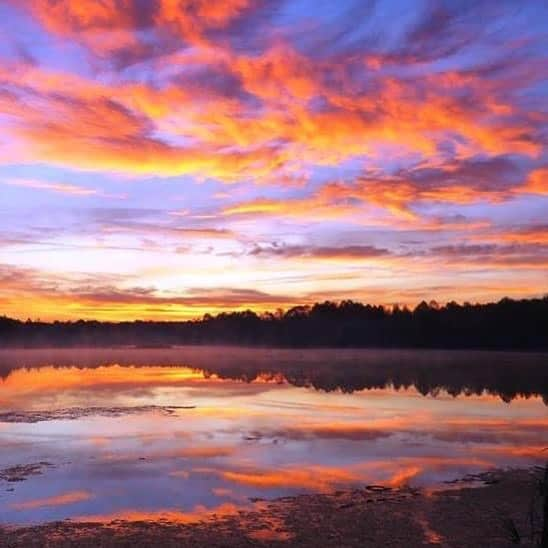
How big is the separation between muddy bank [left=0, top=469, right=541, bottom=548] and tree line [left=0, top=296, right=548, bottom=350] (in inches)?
3120

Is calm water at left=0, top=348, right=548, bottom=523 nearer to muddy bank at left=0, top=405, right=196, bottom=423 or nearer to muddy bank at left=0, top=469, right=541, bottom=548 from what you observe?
muddy bank at left=0, top=405, right=196, bottom=423

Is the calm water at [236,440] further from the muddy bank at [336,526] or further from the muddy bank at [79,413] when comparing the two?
the muddy bank at [336,526]

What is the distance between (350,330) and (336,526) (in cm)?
11242

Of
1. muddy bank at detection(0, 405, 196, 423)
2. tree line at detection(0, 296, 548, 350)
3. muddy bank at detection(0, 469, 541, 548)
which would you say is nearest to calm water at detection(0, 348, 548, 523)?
muddy bank at detection(0, 405, 196, 423)

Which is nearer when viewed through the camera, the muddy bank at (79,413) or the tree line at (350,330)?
the muddy bank at (79,413)

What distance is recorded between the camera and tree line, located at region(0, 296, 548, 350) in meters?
96.1

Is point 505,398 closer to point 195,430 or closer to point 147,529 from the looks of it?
point 195,430

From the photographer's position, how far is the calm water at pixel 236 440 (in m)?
13.4

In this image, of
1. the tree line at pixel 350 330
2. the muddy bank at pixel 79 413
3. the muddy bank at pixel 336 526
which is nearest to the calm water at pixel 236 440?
the muddy bank at pixel 79 413

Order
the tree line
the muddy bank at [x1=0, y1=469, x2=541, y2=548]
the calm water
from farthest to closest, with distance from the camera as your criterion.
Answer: the tree line < the calm water < the muddy bank at [x1=0, y1=469, x2=541, y2=548]

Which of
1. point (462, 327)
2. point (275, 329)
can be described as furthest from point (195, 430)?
point (275, 329)

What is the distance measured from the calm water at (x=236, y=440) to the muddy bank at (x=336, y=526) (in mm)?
724

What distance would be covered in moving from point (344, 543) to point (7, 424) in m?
14.5

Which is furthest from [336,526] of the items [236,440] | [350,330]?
[350,330]
